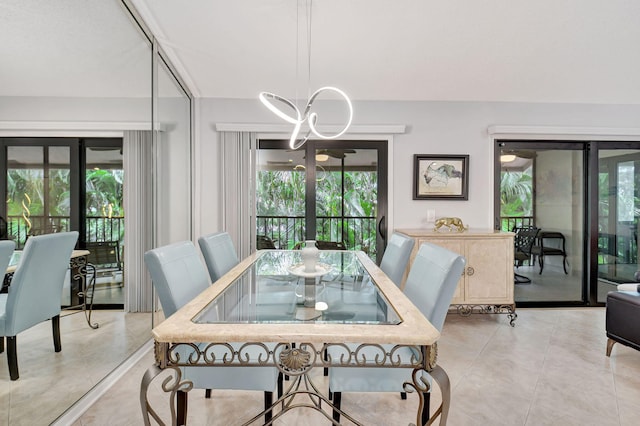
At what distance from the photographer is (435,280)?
132 cm

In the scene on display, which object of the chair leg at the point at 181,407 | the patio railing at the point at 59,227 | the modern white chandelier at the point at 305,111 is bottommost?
the chair leg at the point at 181,407

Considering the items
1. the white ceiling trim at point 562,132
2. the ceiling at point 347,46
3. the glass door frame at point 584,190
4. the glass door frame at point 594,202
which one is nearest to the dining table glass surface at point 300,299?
the ceiling at point 347,46

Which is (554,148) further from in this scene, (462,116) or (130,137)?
(130,137)

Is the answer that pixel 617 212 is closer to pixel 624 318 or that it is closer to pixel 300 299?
pixel 624 318

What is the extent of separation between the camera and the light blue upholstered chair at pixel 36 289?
3.98 ft

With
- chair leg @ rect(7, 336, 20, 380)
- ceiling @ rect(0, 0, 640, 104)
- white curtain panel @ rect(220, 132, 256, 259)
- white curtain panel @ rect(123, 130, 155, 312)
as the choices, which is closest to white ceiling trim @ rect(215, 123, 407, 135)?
white curtain panel @ rect(220, 132, 256, 259)

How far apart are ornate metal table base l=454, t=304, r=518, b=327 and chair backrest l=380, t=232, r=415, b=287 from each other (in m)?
1.49

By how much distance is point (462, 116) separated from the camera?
11.7 feet

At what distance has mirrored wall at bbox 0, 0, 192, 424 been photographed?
1236mm

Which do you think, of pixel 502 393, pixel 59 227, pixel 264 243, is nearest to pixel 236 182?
pixel 264 243

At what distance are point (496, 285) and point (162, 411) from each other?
3018 millimetres

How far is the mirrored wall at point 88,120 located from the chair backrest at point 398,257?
5.69 ft

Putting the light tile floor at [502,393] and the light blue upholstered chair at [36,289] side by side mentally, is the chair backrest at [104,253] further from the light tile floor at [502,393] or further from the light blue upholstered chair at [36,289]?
the light tile floor at [502,393]

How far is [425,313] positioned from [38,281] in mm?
1747
